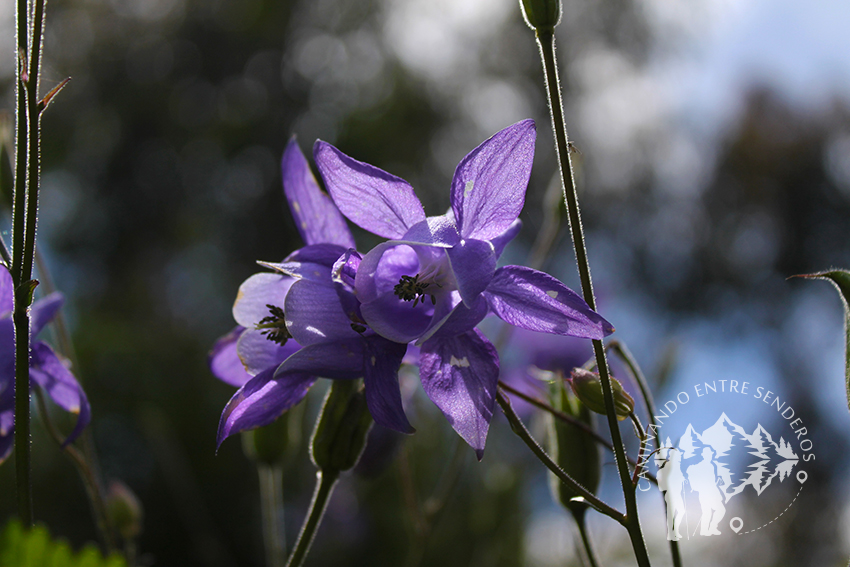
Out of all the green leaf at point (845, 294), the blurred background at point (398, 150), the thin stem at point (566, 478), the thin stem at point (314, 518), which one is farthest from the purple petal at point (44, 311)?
the blurred background at point (398, 150)

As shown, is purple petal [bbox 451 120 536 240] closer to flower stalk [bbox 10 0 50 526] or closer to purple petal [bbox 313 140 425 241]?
purple petal [bbox 313 140 425 241]

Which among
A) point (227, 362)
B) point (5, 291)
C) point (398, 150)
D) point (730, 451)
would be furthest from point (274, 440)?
point (398, 150)

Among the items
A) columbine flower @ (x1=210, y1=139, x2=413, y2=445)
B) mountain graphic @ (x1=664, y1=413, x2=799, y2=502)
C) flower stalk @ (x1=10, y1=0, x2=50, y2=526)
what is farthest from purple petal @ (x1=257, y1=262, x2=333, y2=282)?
mountain graphic @ (x1=664, y1=413, x2=799, y2=502)

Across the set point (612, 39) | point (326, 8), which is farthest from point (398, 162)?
point (612, 39)

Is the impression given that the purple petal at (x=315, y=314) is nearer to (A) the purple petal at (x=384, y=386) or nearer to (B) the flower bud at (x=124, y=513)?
(A) the purple petal at (x=384, y=386)

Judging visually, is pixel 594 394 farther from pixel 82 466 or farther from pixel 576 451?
pixel 82 466

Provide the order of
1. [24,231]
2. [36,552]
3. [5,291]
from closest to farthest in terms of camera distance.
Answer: [36,552] → [24,231] → [5,291]

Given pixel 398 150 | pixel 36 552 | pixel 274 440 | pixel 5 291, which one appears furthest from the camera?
pixel 398 150
